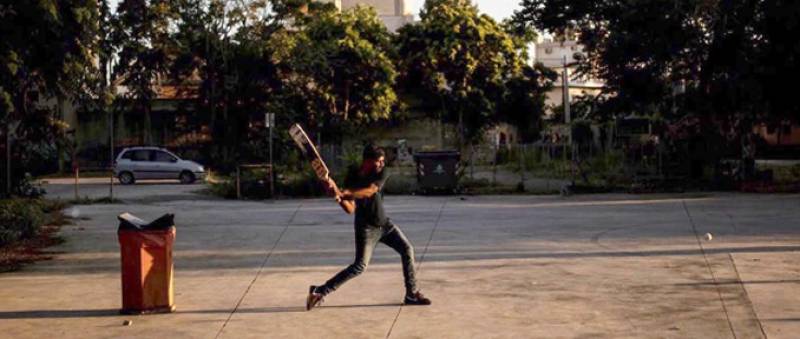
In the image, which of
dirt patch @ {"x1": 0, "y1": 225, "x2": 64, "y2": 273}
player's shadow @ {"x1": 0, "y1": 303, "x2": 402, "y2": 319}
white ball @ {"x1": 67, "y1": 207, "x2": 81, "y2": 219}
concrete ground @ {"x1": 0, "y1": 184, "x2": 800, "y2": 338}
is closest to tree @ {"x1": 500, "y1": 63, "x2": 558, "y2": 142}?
white ball @ {"x1": 67, "y1": 207, "x2": 81, "y2": 219}

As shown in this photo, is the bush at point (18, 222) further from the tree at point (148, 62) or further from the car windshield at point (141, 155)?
the tree at point (148, 62)

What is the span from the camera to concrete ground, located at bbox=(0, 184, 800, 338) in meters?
9.53

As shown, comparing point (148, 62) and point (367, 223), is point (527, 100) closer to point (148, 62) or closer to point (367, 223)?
point (148, 62)

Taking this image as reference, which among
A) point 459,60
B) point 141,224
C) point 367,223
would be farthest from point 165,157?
point 367,223

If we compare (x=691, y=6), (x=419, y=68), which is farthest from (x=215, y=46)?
(x=691, y=6)

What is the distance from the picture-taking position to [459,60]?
54.8 meters

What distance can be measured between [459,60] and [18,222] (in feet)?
128

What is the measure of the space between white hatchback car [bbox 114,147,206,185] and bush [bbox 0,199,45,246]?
62.8ft

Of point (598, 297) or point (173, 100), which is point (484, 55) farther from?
point (598, 297)

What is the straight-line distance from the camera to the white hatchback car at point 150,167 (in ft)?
126

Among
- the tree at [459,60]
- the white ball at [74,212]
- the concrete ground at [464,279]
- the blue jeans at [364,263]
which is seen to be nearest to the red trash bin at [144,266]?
the concrete ground at [464,279]

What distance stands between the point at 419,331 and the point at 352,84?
142ft

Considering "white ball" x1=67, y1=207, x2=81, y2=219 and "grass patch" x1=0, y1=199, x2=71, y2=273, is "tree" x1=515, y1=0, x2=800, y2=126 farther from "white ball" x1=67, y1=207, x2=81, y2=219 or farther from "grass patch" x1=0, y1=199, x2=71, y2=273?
"grass patch" x1=0, y1=199, x2=71, y2=273

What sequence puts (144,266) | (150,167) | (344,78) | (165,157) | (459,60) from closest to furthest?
(144,266) < (150,167) < (165,157) < (344,78) < (459,60)
